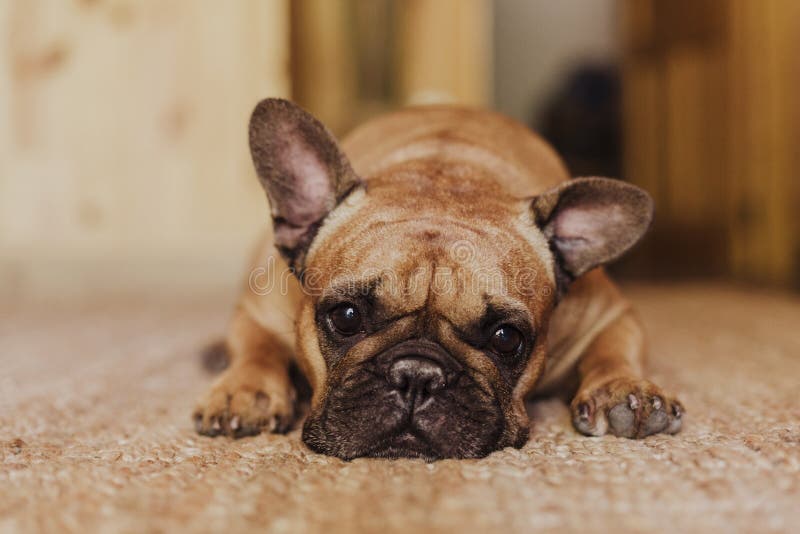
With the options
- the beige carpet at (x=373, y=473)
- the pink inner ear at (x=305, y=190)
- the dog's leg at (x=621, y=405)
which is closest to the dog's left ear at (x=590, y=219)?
the dog's leg at (x=621, y=405)

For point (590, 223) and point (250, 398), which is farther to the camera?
point (590, 223)

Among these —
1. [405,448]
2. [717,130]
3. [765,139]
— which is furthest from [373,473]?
[717,130]

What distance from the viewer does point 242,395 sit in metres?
1.57

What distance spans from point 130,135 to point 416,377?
2.83 metres

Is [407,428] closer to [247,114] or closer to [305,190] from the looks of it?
[305,190]

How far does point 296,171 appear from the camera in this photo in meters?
1.77

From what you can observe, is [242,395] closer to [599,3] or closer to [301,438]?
[301,438]

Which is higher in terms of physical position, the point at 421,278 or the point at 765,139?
the point at 421,278

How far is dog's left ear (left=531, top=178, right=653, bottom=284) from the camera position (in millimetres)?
1692

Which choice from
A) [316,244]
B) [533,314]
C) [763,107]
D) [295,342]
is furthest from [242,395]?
[763,107]

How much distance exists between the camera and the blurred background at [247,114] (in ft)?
12.0

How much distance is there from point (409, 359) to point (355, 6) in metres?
3.65

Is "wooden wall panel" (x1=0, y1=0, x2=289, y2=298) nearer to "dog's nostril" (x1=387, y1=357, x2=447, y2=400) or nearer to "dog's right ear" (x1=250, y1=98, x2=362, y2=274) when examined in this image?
"dog's right ear" (x1=250, y1=98, x2=362, y2=274)

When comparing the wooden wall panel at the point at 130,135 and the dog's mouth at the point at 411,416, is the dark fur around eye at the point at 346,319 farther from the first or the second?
the wooden wall panel at the point at 130,135
